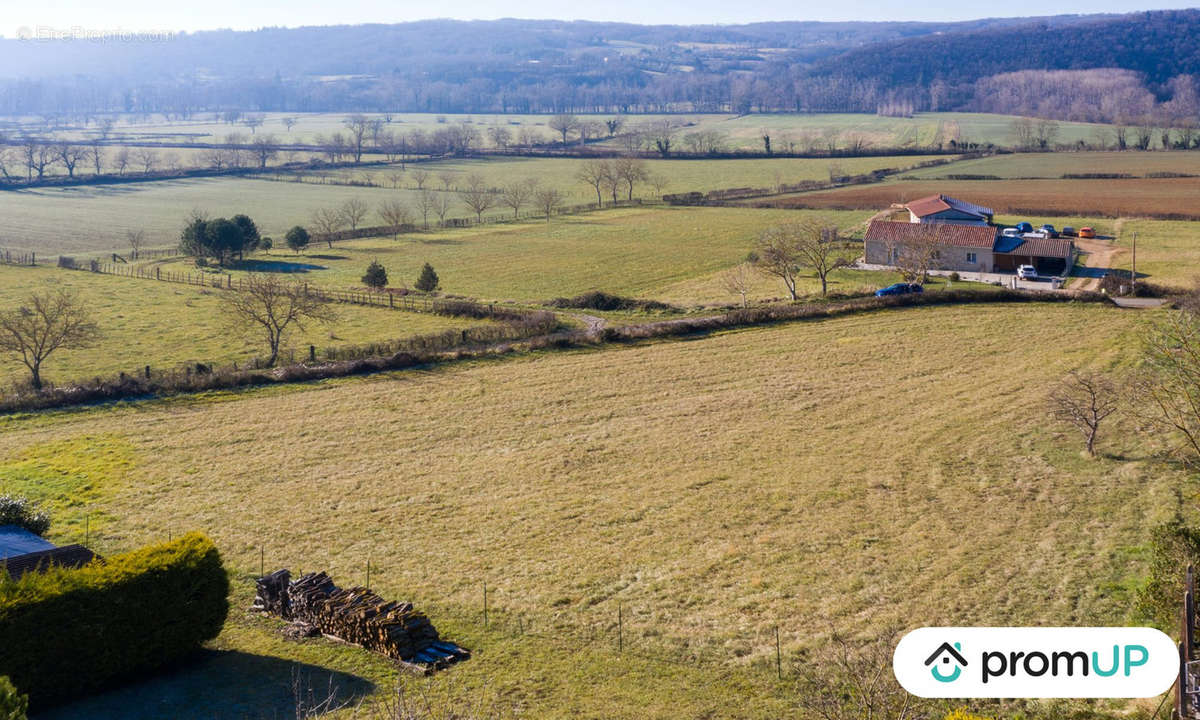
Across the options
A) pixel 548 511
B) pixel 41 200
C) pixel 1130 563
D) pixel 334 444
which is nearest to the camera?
pixel 1130 563

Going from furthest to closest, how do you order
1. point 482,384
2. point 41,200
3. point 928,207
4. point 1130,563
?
point 41,200 < point 928,207 < point 482,384 < point 1130,563

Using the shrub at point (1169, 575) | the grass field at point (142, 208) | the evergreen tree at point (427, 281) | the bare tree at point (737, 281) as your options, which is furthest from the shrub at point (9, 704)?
the grass field at point (142, 208)

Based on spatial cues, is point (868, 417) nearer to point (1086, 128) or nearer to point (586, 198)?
point (586, 198)

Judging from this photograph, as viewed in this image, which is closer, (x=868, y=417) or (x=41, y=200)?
(x=868, y=417)

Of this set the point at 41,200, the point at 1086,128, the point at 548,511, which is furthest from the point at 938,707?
the point at 1086,128

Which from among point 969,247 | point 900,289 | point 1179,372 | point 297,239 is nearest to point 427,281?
point 297,239

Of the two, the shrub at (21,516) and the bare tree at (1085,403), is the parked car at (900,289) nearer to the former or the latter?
the bare tree at (1085,403)

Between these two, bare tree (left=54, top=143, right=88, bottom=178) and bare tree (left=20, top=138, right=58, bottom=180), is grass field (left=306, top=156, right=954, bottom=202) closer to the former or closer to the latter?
bare tree (left=54, top=143, right=88, bottom=178)
